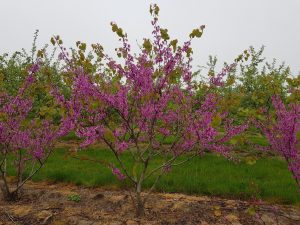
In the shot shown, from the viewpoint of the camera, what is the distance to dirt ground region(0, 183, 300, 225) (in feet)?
21.2

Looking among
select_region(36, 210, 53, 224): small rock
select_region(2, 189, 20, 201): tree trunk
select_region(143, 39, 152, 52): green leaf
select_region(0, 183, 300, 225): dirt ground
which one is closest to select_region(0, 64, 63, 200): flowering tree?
select_region(2, 189, 20, 201): tree trunk

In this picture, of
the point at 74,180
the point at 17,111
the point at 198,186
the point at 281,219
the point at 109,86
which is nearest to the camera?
the point at 109,86

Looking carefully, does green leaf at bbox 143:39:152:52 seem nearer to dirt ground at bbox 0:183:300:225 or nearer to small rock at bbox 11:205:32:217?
dirt ground at bbox 0:183:300:225

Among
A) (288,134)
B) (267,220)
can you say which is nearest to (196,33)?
(288,134)

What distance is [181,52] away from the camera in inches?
237

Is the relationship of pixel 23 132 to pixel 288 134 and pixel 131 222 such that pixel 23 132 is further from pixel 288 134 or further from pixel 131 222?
pixel 288 134

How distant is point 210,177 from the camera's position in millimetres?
9188

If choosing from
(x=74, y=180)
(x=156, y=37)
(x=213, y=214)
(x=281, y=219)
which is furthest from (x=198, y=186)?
(x=156, y=37)

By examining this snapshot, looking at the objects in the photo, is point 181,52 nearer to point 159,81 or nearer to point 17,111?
point 159,81

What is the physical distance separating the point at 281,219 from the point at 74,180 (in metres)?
5.43

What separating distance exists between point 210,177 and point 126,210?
120 inches

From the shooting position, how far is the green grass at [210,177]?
8109 mm

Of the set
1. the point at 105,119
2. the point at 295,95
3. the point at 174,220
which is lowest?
the point at 174,220

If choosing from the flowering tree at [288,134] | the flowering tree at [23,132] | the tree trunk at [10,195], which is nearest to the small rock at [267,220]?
the flowering tree at [288,134]
